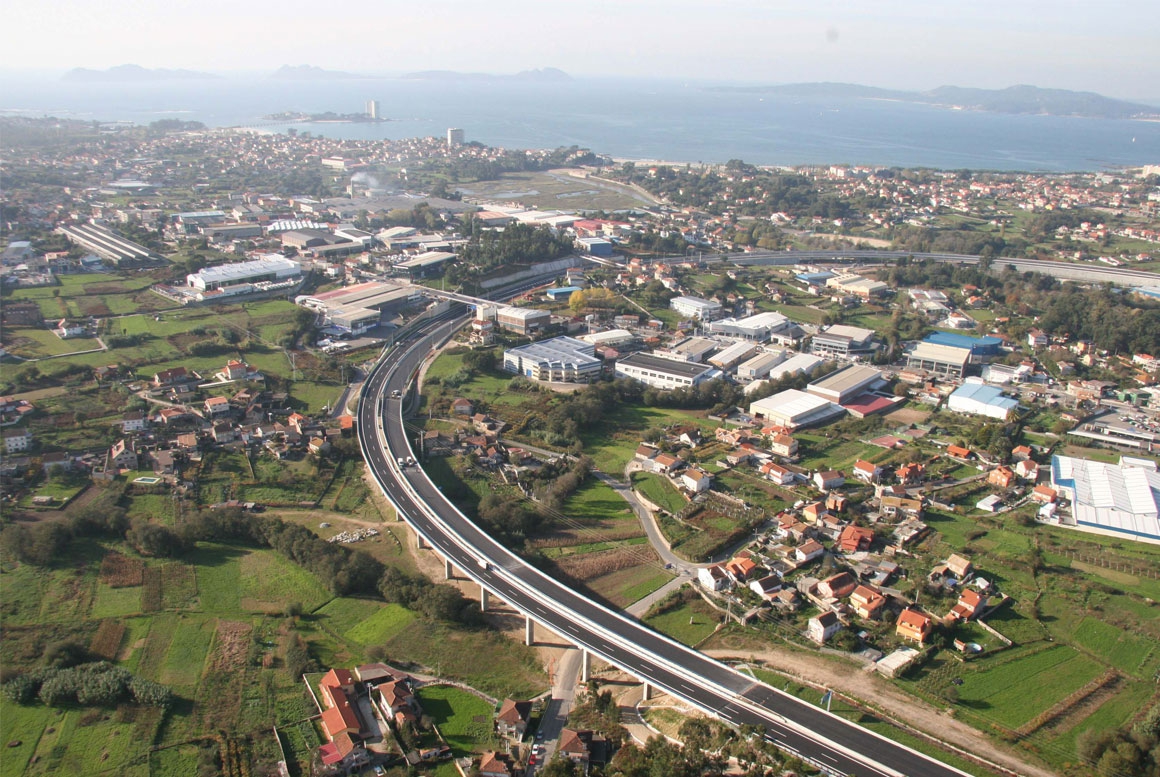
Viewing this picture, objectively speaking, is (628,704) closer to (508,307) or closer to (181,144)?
(508,307)

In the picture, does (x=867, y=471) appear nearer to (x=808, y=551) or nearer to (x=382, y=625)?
(x=808, y=551)

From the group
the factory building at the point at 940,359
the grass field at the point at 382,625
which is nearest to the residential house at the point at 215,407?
the grass field at the point at 382,625

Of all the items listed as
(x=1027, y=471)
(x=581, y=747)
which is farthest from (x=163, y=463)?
(x=1027, y=471)

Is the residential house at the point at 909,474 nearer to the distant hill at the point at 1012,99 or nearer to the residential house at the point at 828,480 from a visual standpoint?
the residential house at the point at 828,480

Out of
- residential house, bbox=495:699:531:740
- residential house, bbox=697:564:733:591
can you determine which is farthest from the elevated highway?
residential house, bbox=697:564:733:591

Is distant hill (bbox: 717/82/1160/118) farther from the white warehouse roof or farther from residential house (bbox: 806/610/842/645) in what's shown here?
residential house (bbox: 806/610/842/645)

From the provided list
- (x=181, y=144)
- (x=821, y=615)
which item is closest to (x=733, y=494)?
(x=821, y=615)
